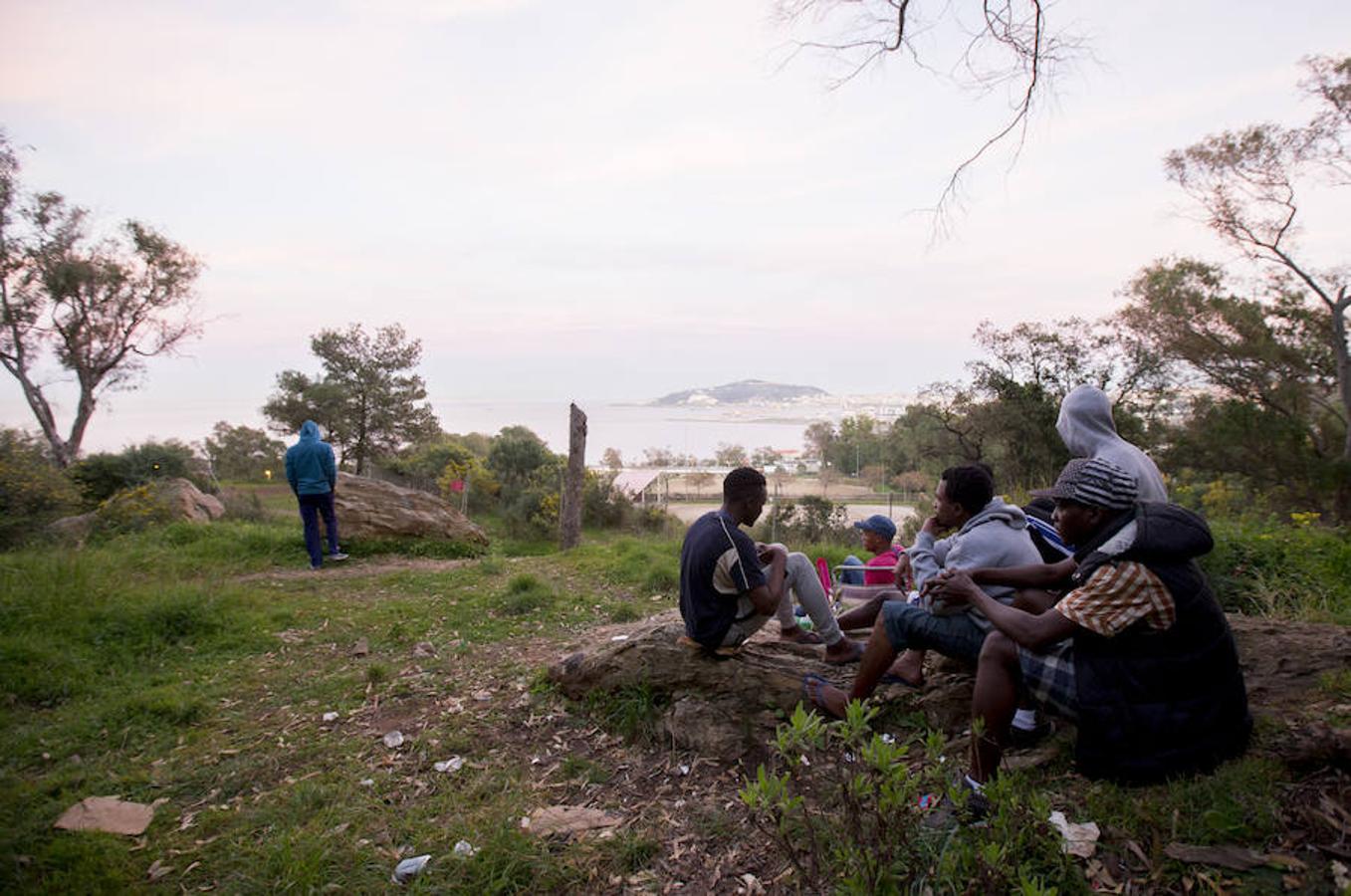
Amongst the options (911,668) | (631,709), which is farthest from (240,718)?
(911,668)

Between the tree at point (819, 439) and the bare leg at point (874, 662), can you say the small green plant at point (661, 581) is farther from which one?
the tree at point (819, 439)

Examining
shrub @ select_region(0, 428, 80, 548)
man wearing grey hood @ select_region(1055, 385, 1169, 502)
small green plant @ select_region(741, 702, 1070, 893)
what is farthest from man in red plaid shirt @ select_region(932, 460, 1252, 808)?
shrub @ select_region(0, 428, 80, 548)

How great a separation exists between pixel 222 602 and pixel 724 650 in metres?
5.64

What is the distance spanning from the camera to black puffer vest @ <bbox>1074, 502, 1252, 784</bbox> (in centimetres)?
259

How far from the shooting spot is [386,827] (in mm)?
3406

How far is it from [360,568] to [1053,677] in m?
9.29

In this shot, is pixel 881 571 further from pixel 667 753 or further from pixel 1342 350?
pixel 1342 350

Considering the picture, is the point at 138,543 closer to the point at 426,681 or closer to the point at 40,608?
the point at 40,608

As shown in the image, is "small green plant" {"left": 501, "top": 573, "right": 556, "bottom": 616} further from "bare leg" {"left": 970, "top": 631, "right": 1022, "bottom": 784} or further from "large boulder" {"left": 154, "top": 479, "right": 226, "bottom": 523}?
"large boulder" {"left": 154, "top": 479, "right": 226, "bottom": 523}

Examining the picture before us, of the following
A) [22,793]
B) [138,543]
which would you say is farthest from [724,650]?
[138,543]

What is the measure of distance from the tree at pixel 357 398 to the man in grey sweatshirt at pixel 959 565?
25083mm

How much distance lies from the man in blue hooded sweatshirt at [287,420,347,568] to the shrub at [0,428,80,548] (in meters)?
4.52

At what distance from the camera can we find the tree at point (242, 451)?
3038 cm

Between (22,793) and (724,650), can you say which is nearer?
(22,793)
